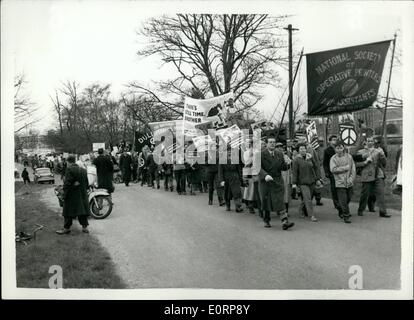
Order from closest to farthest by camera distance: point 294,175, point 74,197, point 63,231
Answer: point 63,231
point 74,197
point 294,175

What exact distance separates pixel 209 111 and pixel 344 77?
379 centimetres

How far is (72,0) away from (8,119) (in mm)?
1907

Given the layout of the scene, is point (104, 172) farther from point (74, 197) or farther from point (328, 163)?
point (328, 163)

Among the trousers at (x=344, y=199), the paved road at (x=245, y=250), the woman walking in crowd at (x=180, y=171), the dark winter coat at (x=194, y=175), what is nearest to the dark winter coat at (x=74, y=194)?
the paved road at (x=245, y=250)

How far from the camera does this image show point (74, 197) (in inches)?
382

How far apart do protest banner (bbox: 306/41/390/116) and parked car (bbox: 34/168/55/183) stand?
500 centimetres

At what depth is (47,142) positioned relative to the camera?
9703mm

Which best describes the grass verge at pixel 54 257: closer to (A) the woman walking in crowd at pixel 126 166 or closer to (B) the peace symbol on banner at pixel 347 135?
(B) the peace symbol on banner at pixel 347 135

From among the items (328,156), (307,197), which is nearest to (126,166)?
(328,156)

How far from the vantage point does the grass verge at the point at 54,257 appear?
6.89 m

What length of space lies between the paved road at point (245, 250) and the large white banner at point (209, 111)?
2142 millimetres

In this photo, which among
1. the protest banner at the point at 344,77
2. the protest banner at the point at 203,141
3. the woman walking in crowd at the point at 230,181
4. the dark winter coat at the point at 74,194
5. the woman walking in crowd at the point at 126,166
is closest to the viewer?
the protest banner at the point at 344,77

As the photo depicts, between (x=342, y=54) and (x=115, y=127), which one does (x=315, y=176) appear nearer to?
(x=342, y=54)
